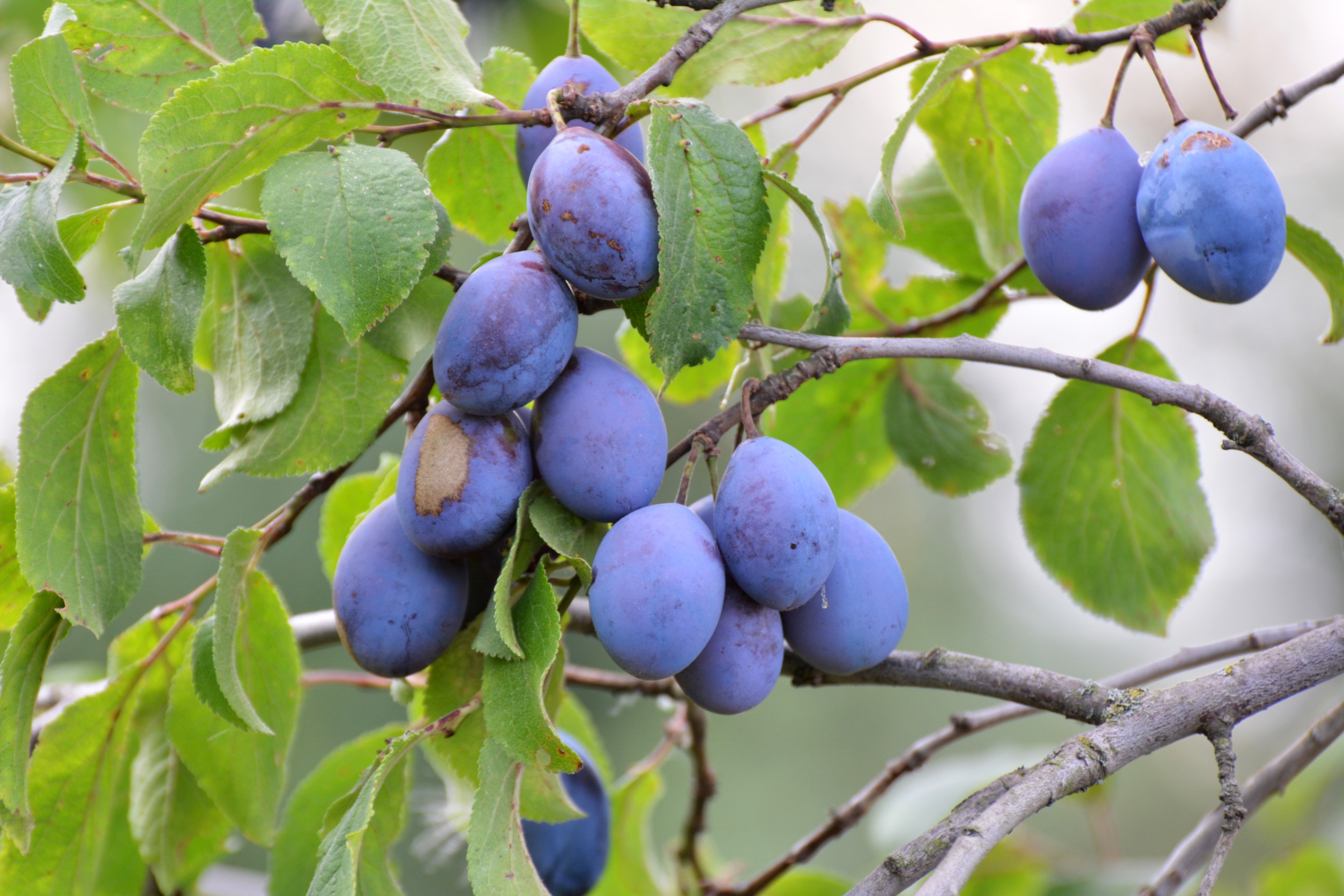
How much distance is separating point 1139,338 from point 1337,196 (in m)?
5.19

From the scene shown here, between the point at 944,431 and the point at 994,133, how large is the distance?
10.0 inches

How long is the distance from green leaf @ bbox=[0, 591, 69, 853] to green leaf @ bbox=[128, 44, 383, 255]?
22cm

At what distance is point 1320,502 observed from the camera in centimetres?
48

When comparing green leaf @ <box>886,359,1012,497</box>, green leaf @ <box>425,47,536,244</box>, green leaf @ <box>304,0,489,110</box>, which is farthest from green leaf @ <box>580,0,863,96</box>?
green leaf @ <box>886,359,1012,497</box>

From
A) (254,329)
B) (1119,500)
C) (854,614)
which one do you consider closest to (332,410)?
(254,329)

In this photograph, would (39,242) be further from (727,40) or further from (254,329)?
(727,40)

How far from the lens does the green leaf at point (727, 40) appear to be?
632 mm

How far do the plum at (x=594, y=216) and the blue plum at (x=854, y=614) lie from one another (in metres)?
0.17

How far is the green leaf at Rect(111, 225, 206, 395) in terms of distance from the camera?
0.48 metres

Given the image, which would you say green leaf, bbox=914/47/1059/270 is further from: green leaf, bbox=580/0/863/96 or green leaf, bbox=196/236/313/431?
green leaf, bbox=196/236/313/431

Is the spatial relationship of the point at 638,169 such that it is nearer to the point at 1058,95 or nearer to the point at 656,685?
the point at 1058,95

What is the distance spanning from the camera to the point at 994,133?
688 millimetres

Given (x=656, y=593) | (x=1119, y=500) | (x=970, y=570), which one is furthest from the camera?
(x=970, y=570)

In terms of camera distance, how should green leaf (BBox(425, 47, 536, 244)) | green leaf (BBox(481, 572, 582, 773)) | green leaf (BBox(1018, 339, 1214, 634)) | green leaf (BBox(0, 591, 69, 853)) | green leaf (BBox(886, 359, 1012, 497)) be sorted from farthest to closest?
green leaf (BBox(886, 359, 1012, 497)) → green leaf (BBox(1018, 339, 1214, 634)) → green leaf (BBox(425, 47, 536, 244)) → green leaf (BBox(0, 591, 69, 853)) → green leaf (BBox(481, 572, 582, 773))
